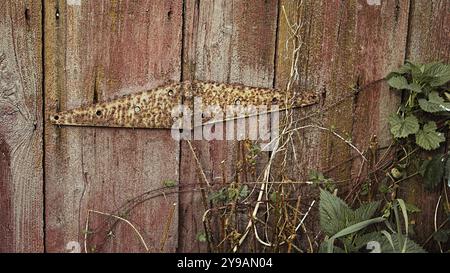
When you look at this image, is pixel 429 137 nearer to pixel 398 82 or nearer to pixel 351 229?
pixel 398 82

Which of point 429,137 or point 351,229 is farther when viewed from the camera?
point 429,137

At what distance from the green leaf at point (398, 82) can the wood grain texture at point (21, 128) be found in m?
1.08

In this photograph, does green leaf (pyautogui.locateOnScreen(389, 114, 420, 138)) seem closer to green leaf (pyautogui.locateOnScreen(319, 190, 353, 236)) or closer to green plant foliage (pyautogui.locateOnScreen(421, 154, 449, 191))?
green plant foliage (pyautogui.locateOnScreen(421, 154, 449, 191))

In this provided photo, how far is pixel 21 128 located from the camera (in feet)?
6.29

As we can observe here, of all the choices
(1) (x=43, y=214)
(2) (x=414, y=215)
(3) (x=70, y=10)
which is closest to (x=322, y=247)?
(2) (x=414, y=215)

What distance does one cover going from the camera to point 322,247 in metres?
1.87

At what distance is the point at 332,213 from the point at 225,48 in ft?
1.98

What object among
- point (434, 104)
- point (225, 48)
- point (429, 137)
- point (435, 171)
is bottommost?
point (435, 171)

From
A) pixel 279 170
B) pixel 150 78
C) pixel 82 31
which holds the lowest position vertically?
pixel 279 170

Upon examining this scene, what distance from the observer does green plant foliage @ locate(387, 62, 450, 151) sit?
75.2 inches

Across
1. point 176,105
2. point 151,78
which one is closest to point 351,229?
point 176,105

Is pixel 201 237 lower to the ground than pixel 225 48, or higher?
lower
